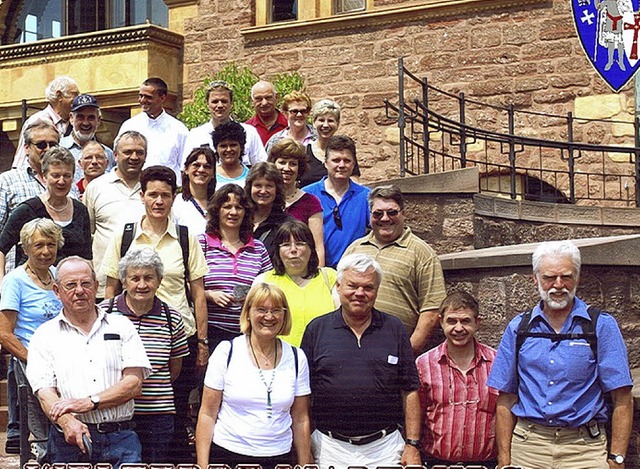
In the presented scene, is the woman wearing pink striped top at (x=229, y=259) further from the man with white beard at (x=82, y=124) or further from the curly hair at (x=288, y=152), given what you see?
the man with white beard at (x=82, y=124)

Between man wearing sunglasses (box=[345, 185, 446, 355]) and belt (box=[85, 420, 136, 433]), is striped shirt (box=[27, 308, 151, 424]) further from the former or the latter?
man wearing sunglasses (box=[345, 185, 446, 355])

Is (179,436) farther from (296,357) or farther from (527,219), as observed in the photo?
(527,219)

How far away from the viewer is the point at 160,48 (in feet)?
59.9

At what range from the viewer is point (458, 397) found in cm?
681

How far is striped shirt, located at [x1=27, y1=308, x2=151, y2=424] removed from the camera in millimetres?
6469

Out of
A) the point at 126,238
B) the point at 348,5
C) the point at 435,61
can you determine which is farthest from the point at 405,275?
the point at 348,5

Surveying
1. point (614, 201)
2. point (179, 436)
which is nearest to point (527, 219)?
point (614, 201)

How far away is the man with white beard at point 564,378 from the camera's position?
6293 mm

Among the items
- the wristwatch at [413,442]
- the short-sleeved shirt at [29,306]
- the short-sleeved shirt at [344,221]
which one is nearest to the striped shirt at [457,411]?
the wristwatch at [413,442]

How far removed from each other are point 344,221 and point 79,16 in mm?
13661

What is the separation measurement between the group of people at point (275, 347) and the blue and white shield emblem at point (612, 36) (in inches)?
213

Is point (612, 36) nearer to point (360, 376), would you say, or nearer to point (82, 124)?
point (82, 124)

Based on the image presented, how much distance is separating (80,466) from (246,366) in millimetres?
952

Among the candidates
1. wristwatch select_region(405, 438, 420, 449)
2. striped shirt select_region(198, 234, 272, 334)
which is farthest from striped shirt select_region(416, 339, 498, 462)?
striped shirt select_region(198, 234, 272, 334)
